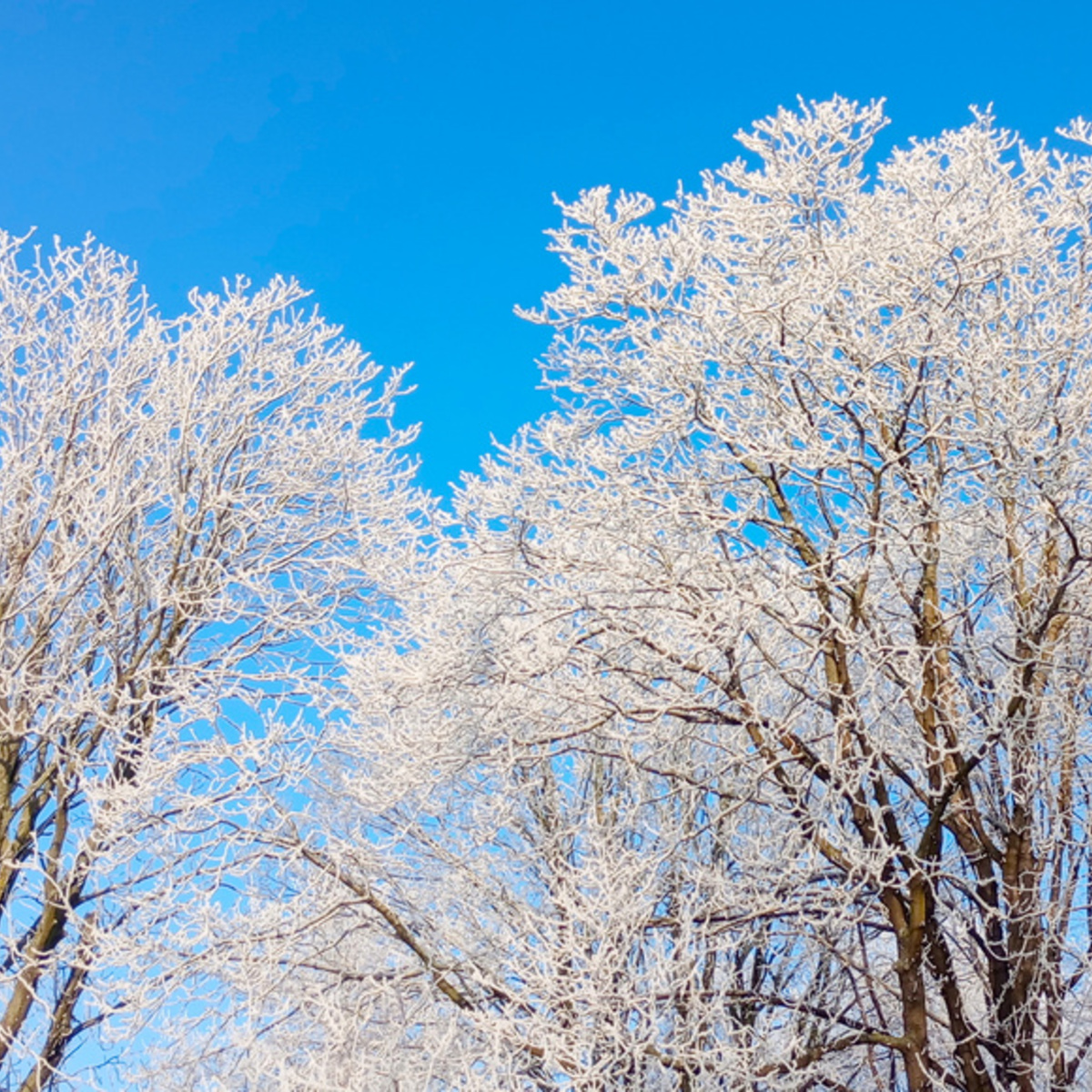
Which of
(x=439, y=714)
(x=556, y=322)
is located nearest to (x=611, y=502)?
(x=556, y=322)

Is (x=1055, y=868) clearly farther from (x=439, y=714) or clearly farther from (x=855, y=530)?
(x=439, y=714)

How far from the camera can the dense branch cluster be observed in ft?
17.6

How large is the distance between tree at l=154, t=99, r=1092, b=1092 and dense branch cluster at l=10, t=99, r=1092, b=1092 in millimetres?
36

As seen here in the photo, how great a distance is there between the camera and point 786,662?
22.4 feet

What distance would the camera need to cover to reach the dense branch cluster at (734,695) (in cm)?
538

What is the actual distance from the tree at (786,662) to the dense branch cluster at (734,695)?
0.12ft

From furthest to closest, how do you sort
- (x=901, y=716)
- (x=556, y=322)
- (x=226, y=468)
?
(x=226, y=468), (x=901, y=716), (x=556, y=322)

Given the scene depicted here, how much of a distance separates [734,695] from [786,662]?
4.30 ft

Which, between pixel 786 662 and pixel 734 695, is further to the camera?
pixel 786 662

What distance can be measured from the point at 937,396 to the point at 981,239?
84cm

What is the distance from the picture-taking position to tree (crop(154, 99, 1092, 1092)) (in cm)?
534

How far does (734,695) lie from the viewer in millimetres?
5613

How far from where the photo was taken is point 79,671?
24.0ft

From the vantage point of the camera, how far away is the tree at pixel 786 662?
534 cm
